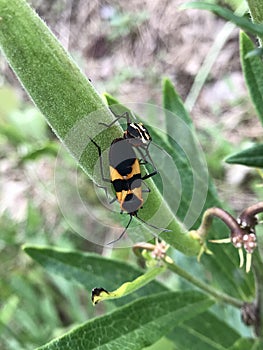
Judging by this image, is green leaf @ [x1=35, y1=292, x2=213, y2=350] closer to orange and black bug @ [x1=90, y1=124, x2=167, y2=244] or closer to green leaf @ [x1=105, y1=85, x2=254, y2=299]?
green leaf @ [x1=105, y1=85, x2=254, y2=299]

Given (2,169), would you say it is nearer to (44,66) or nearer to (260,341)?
(260,341)

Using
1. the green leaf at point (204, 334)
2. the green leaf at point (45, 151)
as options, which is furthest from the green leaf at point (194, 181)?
the green leaf at point (45, 151)

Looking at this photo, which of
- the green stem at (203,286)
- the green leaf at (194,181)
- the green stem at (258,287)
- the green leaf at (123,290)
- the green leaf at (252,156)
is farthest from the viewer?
the green leaf at (194,181)

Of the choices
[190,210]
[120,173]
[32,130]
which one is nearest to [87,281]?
[190,210]

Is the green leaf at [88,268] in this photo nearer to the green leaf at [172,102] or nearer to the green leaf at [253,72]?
the green leaf at [172,102]

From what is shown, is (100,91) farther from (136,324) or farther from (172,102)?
(136,324)

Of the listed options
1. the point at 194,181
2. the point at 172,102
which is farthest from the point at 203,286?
the point at 172,102
